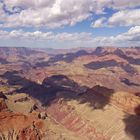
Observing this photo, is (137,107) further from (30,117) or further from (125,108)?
(30,117)

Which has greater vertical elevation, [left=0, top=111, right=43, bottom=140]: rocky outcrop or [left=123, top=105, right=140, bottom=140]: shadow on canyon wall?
[left=0, top=111, right=43, bottom=140]: rocky outcrop

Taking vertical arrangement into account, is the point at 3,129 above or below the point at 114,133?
above

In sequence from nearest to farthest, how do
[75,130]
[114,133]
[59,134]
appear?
[59,134] → [114,133] → [75,130]

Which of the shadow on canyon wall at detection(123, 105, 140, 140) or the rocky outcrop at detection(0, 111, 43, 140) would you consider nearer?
the rocky outcrop at detection(0, 111, 43, 140)

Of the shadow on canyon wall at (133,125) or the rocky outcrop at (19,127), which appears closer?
the rocky outcrop at (19,127)

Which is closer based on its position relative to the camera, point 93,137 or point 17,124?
point 17,124

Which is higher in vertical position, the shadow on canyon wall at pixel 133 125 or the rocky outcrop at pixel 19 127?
the rocky outcrop at pixel 19 127

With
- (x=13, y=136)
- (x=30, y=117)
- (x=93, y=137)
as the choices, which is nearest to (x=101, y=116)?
(x=93, y=137)

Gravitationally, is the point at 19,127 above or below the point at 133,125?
above

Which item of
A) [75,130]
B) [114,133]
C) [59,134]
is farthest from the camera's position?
[75,130]

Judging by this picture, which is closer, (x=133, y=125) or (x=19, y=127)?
(x=19, y=127)
